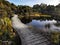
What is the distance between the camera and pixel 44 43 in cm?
1038

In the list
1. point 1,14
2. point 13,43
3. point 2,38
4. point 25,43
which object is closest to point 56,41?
point 25,43

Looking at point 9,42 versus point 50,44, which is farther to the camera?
point 50,44

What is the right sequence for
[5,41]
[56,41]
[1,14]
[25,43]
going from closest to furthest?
[5,41]
[56,41]
[25,43]
[1,14]

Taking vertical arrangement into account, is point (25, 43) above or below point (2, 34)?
below

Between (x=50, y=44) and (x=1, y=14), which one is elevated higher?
(x=1, y=14)

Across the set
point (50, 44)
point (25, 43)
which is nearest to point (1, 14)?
point (25, 43)

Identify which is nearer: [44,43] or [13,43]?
[13,43]

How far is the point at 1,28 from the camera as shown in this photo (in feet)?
34.5

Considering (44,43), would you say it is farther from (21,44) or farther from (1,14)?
(1,14)

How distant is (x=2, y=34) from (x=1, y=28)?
70 cm

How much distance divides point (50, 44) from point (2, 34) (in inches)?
147

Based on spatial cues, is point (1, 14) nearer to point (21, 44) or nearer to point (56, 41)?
point (21, 44)

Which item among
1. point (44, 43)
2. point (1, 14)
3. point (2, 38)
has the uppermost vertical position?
point (1, 14)

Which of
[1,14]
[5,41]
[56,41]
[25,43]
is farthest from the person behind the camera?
[1,14]
